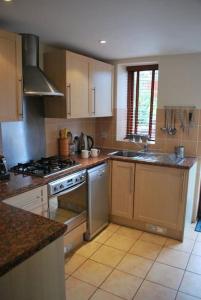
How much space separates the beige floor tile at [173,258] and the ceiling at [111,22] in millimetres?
2166

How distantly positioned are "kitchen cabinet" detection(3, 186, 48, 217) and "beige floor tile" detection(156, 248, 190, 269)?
50.8 inches

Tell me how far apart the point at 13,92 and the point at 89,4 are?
96 centimetres

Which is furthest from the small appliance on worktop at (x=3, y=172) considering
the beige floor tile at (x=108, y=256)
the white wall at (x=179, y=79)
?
the white wall at (x=179, y=79)

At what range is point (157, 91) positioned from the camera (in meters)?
3.32

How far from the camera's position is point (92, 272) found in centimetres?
231

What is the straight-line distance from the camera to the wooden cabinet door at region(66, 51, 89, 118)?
2648 millimetres

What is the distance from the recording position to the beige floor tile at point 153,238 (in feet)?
9.32

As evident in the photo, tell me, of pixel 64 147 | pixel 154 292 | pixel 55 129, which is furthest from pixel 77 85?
pixel 154 292

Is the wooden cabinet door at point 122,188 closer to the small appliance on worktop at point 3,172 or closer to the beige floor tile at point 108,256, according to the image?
the beige floor tile at point 108,256

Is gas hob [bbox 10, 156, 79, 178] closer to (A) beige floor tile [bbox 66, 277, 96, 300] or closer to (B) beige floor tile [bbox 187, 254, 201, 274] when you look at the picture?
(A) beige floor tile [bbox 66, 277, 96, 300]

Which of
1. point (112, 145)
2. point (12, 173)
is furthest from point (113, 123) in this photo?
point (12, 173)

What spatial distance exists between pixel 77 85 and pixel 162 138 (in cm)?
136

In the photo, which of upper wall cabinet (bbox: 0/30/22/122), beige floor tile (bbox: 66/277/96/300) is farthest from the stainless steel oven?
upper wall cabinet (bbox: 0/30/22/122)

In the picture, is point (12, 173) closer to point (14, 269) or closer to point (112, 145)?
point (14, 269)
